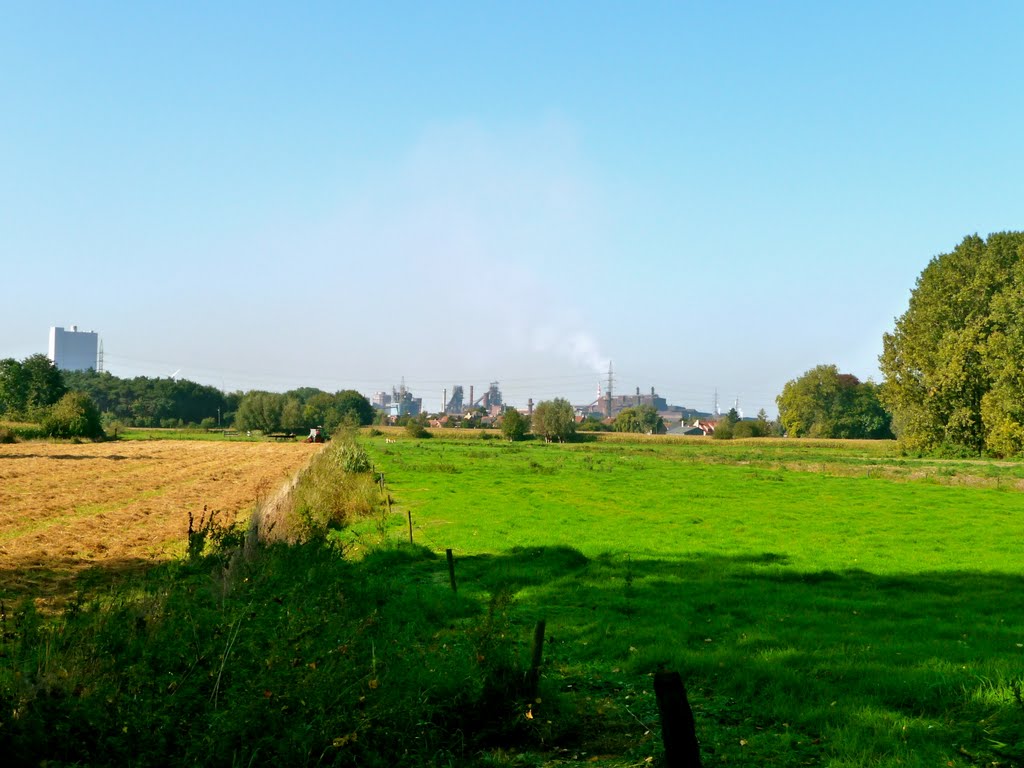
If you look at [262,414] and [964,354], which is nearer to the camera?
[964,354]

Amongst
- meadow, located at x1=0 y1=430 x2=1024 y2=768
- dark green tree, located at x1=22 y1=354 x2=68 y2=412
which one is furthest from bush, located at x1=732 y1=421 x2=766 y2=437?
meadow, located at x1=0 y1=430 x2=1024 y2=768

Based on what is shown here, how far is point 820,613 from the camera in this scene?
13.1 m

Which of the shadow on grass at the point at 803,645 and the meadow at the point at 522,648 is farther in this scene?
the shadow on grass at the point at 803,645

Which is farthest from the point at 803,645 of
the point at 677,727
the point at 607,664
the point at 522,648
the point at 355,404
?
the point at 355,404

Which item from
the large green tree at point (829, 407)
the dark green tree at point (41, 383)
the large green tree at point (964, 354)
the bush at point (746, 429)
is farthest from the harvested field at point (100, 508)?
the large green tree at point (829, 407)

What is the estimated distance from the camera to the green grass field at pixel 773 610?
7832mm

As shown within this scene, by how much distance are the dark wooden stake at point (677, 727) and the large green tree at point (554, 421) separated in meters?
115

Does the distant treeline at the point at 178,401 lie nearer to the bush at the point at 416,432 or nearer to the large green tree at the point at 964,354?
the bush at the point at 416,432

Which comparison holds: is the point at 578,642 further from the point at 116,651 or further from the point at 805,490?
the point at 805,490

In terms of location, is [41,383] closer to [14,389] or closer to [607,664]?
[14,389]

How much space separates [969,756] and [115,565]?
56.9 ft

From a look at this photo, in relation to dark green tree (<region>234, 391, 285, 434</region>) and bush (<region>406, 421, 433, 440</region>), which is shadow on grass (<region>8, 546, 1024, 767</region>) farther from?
dark green tree (<region>234, 391, 285, 434</region>)

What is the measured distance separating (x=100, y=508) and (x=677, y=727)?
3002 cm

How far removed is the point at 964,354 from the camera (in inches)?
2530
